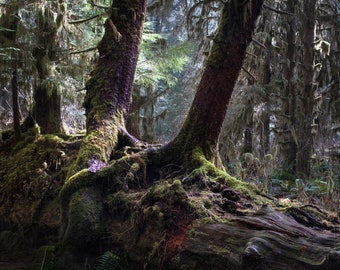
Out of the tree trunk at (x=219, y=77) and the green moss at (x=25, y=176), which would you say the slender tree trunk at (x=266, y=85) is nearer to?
the tree trunk at (x=219, y=77)

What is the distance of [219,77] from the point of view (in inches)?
229

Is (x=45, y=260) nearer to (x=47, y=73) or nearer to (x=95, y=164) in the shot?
(x=95, y=164)

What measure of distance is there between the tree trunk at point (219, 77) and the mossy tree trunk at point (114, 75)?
5.58 feet

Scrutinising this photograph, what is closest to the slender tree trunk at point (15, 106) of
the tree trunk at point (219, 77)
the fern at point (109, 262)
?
the tree trunk at point (219, 77)

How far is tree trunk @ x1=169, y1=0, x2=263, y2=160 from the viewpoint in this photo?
582 cm

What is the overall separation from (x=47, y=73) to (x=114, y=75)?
6.59ft

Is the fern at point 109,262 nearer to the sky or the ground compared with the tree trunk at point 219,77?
nearer to the ground

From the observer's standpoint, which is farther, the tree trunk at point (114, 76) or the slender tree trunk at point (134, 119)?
the slender tree trunk at point (134, 119)

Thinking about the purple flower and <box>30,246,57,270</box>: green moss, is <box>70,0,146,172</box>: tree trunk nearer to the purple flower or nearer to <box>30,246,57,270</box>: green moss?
the purple flower

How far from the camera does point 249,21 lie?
5.85m

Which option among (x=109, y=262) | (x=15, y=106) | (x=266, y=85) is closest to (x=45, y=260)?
(x=109, y=262)

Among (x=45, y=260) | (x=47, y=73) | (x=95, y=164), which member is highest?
(x=47, y=73)

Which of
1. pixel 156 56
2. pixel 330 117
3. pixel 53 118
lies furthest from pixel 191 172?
pixel 330 117

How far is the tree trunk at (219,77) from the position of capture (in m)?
5.82
